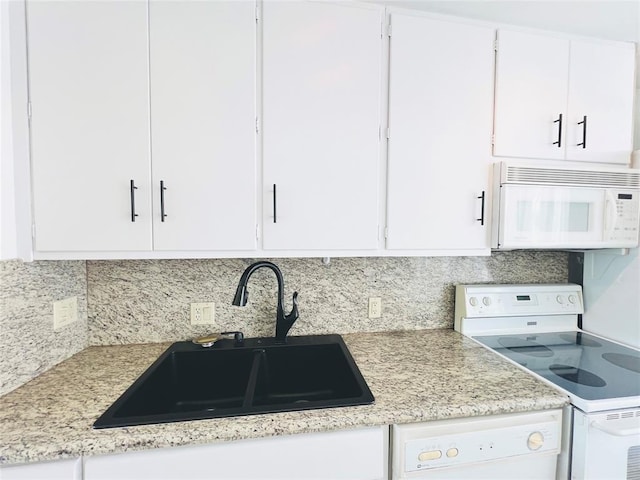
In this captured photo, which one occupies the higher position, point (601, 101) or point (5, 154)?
point (601, 101)

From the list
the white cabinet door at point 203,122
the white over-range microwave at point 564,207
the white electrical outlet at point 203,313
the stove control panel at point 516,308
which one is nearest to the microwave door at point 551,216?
the white over-range microwave at point 564,207

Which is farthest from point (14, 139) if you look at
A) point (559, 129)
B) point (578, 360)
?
point (578, 360)

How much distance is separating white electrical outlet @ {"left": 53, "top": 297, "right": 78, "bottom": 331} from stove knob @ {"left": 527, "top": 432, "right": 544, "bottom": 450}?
1817mm

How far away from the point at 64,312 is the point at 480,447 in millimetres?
1663

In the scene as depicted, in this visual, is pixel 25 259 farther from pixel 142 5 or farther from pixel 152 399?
pixel 142 5

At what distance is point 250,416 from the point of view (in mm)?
950

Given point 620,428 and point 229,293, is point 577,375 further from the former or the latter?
point 229,293

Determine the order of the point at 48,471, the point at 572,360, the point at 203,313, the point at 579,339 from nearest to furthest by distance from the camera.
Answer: the point at 48,471 → the point at 572,360 → the point at 203,313 → the point at 579,339

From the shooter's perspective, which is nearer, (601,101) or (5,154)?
(5,154)

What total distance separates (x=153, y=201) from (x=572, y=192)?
1.82 m

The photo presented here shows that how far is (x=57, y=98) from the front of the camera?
3.68 feet

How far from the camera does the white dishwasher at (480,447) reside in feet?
3.23

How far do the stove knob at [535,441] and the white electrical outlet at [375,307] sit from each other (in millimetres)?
789

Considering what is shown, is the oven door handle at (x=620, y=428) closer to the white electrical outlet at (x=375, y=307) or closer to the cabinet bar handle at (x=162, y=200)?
the white electrical outlet at (x=375, y=307)
